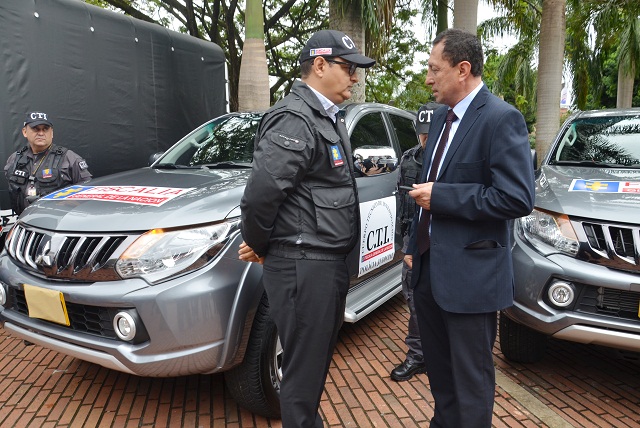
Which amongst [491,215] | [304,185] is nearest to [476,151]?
[491,215]

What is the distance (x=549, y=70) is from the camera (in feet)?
30.0

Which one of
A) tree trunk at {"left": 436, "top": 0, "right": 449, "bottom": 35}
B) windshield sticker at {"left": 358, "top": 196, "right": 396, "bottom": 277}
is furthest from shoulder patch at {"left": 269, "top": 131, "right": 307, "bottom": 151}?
tree trunk at {"left": 436, "top": 0, "right": 449, "bottom": 35}

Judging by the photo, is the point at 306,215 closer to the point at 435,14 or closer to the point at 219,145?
the point at 219,145

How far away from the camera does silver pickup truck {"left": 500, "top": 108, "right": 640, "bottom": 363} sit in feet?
8.86

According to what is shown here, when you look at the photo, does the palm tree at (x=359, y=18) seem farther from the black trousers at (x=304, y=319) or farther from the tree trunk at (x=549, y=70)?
the black trousers at (x=304, y=319)

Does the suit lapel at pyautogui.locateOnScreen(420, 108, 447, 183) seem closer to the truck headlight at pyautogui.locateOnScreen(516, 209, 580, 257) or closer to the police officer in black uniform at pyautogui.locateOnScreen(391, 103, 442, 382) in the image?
the police officer in black uniform at pyautogui.locateOnScreen(391, 103, 442, 382)

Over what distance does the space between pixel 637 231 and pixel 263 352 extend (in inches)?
80.0

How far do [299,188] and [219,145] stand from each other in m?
1.90

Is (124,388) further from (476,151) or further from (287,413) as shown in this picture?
(476,151)

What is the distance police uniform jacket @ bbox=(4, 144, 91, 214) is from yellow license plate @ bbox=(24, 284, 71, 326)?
5.30 ft

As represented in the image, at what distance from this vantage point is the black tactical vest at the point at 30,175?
13.3ft

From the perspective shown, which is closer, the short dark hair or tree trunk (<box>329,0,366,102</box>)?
the short dark hair

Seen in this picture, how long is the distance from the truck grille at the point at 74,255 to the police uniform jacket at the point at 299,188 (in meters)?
0.82

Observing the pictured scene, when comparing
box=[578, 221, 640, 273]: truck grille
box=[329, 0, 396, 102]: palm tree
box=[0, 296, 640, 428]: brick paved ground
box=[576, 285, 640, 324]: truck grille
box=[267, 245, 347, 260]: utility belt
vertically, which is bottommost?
box=[0, 296, 640, 428]: brick paved ground
